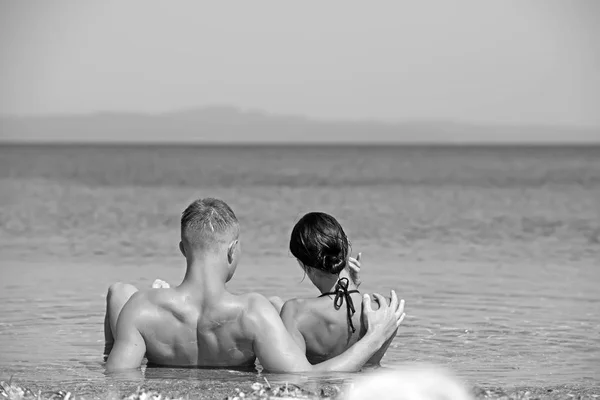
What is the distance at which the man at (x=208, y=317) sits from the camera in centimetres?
623

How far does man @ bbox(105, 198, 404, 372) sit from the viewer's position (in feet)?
20.5

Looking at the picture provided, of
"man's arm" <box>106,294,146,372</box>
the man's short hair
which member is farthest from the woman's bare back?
"man's arm" <box>106,294,146,372</box>

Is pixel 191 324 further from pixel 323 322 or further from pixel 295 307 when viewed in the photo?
pixel 323 322

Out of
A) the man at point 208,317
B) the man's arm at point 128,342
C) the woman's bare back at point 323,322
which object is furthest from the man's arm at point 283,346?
the man's arm at point 128,342

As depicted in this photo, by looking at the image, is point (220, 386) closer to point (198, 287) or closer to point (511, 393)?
point (198, 287)

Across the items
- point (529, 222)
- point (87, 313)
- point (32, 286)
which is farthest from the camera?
point (529, 222)

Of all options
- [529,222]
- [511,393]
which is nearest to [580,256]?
[529,222]

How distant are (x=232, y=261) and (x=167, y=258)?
9.01 m

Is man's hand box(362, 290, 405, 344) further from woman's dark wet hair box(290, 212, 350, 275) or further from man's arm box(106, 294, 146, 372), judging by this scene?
man's arm box(106, 294, 146, 372)

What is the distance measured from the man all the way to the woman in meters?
0.47

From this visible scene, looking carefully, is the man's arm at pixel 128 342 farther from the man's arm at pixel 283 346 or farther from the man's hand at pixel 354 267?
the man's hand at pixel 354 267

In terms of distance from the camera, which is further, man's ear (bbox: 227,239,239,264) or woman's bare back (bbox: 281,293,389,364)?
woman's bare back (bbox: 281,293,389,364)

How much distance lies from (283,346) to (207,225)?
3.06 ft

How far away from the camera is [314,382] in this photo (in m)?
6.22
